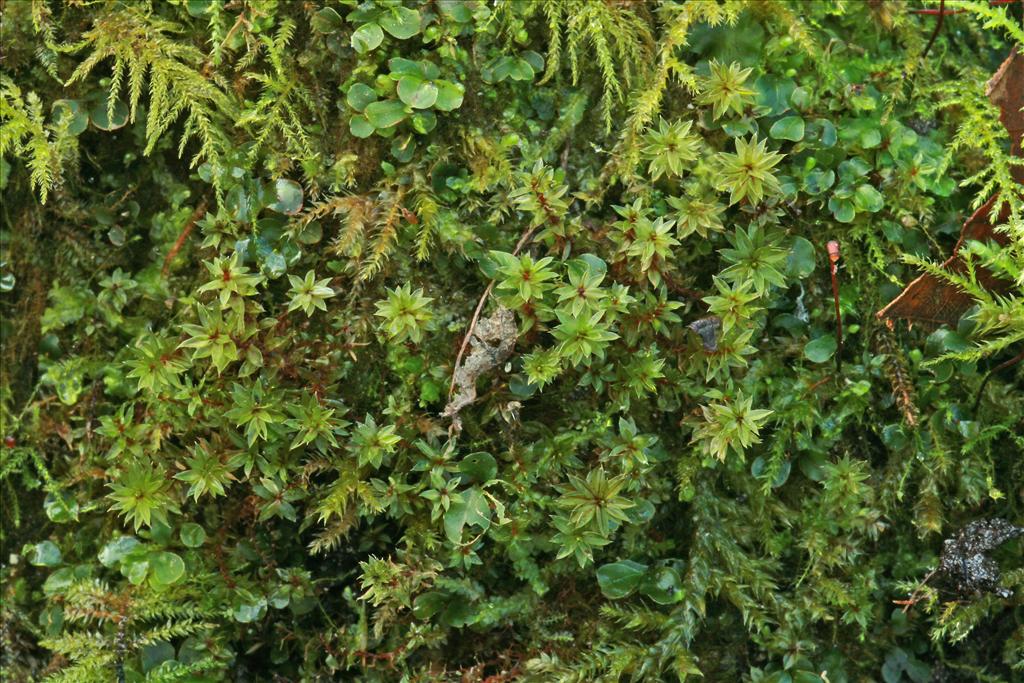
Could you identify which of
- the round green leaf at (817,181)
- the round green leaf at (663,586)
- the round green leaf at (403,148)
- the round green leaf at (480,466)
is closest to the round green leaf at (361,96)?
the round green leaf at (403,148)

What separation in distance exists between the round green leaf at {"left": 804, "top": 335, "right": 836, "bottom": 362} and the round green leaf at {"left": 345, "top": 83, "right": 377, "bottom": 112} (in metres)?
1.44

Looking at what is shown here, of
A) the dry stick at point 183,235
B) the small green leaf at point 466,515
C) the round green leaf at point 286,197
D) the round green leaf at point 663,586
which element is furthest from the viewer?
the dry stick at point 183,235

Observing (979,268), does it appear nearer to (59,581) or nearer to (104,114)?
(104,114)

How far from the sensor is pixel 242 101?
2.41 m

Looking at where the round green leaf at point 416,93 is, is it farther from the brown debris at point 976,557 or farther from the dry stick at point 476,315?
the brown debris at point 976,557

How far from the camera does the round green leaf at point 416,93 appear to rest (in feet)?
7.45

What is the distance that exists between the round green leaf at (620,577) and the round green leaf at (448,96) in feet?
4.46

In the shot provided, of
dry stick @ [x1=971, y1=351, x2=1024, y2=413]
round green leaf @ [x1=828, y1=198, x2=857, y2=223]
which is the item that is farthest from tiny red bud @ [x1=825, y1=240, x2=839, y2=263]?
dry stick @ [x1=971, y1=351, x2=1024, y2=413]

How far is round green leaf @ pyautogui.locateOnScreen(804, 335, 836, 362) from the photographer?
235 centimetres

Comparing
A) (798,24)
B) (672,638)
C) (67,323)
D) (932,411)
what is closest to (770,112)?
(798,24)

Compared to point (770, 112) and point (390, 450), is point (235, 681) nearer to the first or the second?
point (390, 450)

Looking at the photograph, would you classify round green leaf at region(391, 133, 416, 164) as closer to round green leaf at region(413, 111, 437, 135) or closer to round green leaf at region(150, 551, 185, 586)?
round green leaf at region(413, 111, 437, 135)

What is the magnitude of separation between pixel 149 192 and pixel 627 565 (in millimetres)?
1857

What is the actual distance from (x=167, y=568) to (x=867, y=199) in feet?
7.44
